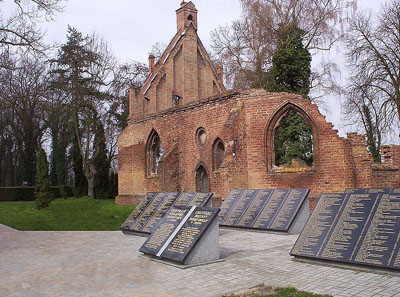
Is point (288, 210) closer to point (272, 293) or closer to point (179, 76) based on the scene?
point (272, 293)

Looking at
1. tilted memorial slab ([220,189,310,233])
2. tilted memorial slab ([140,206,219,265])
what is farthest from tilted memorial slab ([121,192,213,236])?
tilted memorial slab ([140,206,219,265])

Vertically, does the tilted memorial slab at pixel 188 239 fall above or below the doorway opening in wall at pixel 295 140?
below

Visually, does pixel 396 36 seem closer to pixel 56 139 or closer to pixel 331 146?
pixel 331 146

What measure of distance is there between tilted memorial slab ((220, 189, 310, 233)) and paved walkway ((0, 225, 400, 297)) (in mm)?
954

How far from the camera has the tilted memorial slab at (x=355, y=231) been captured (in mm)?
5258

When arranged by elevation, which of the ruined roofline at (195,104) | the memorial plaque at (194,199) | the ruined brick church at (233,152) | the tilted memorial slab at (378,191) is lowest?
the memorial plaque at (194,199)

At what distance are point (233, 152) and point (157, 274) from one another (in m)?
9.13

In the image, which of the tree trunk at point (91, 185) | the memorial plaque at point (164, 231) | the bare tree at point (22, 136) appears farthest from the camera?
the bare tree at point (22, 136)

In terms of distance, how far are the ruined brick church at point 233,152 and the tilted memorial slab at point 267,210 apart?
346 cm

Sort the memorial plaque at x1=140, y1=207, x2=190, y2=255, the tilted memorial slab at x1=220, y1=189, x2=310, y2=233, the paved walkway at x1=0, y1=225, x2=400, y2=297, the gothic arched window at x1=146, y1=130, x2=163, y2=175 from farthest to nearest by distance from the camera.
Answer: the gothic arched window at x1=146, y1=130, x2=163, y2=175 → the tilted memorial slab at x1=220, y1=189, x2=310, y2=233 → the memorial plaque at x1=140, y1=207, x2=190, y2=255 → the paved walkway at x1=0, y1=225, x2=400, y2=297

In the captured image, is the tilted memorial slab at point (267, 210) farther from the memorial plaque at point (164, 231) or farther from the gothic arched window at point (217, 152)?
the gothic arched window at point (217, 152)

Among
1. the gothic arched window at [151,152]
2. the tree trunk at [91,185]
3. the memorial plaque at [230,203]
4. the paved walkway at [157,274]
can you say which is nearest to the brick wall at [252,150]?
the gothic arched window at [151,152]

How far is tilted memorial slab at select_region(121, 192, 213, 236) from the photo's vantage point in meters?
8.98

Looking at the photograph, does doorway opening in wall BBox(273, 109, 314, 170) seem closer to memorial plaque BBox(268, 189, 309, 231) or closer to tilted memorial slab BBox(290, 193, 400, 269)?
memorial plaque BBox(268, 189, 309, 231)
